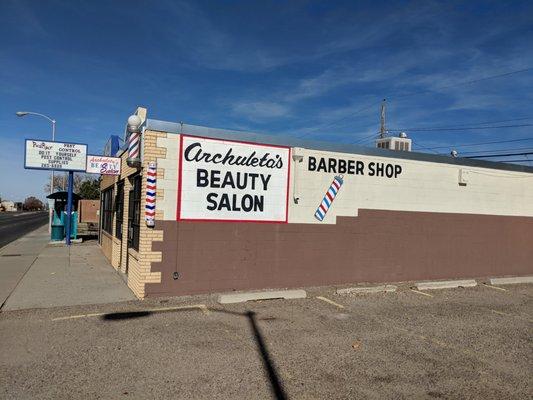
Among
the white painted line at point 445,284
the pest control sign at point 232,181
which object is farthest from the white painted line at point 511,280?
the pest control sign at point 232,181

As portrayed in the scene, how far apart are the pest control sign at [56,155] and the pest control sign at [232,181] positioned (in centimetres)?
1236

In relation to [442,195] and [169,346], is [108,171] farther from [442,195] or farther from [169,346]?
[442,195]

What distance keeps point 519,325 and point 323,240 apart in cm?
461

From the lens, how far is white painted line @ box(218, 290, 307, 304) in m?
9.73

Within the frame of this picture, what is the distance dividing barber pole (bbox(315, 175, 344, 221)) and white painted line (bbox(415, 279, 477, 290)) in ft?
10.4

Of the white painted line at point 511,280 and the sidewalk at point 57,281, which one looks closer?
the sidewalk at point 57,281

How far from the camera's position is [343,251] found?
11938 millimetres

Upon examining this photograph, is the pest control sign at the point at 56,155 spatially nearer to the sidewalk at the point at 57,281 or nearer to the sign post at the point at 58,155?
the sign post at the point at 58,155

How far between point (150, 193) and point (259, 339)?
4.01 metres

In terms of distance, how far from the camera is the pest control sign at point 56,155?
67.7 ft

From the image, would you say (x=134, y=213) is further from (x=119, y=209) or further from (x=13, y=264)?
(x=13, y=264)

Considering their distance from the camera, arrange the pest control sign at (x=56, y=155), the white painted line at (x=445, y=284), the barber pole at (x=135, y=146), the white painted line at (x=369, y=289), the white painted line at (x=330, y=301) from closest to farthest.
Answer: the white painted line at (x=330, y=301), the barber pole at (x=135, y=146), the white painted line at (x=369, y=289), the white painted line at (x=445, y=284), the pest control sign at (x=56, y=155)

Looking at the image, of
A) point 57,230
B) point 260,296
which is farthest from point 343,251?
point 57,230

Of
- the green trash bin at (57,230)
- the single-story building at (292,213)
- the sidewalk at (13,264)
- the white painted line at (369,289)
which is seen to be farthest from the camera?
the green trash bin at (57,230)
